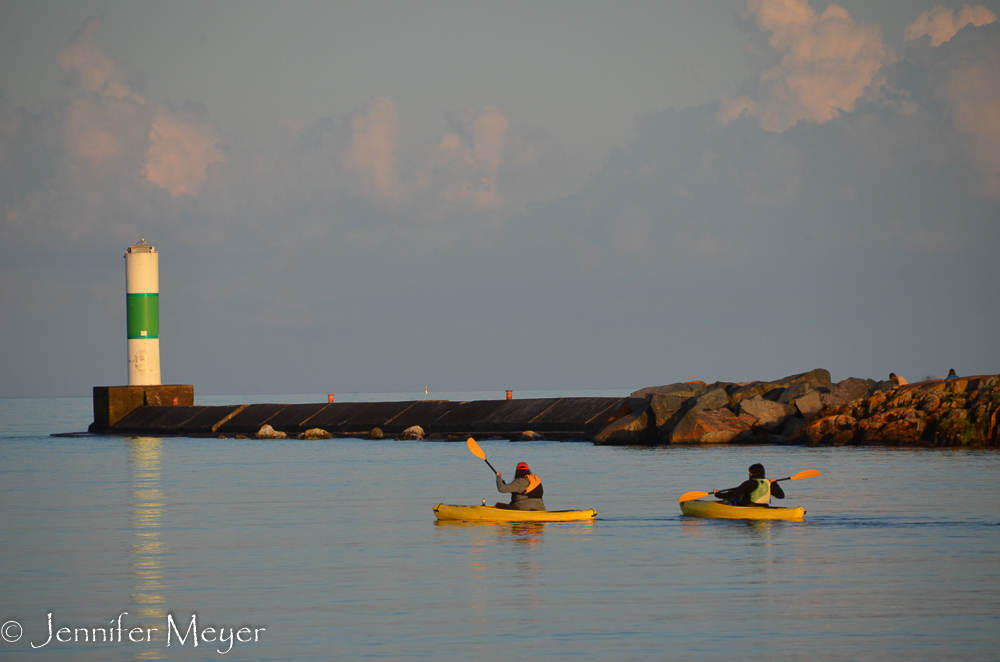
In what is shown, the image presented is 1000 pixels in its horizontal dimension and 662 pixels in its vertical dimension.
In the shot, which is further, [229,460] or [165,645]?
[229,460]

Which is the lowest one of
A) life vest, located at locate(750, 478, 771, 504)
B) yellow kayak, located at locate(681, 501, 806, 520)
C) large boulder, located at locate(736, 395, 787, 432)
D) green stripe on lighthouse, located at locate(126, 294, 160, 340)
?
yellow kayak, located at locate(681, 501, 806, 520)

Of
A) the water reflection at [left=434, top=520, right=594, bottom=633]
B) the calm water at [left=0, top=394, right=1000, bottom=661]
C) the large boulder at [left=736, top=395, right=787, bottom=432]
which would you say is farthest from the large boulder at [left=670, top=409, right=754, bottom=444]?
the water reflection at [left=434, top=520, right=594, bottom=633]

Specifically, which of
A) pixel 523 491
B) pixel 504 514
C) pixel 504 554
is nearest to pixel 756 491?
pixel 523 491

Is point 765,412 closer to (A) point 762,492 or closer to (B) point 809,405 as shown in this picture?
(B) point 809,405

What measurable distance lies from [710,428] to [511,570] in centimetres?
3188

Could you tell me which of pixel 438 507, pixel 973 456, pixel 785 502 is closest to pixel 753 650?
pixel 438 507

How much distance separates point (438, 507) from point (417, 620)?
10.3 metres

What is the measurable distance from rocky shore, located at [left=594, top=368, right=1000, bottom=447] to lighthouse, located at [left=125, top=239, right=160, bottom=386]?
2317 cm

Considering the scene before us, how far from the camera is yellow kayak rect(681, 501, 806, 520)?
25.1m

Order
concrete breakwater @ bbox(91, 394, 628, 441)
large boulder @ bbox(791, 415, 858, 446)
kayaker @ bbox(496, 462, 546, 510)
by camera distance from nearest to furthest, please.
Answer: kayaker @ bbox(496, 462, 546, 510) < large boulder @ bbox(791, 415, 858, 446) < concrete breakwater @ bbox(91, 394, 628, 441)

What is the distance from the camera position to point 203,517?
27.5 metres

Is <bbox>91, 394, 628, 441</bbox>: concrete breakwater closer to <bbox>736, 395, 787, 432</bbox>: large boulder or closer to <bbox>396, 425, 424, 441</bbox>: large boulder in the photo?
<bbox>396, 425, 424, 441</bbox>: large boulder

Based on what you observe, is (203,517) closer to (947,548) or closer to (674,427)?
(947,548)

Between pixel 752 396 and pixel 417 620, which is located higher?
pixel 752 396
